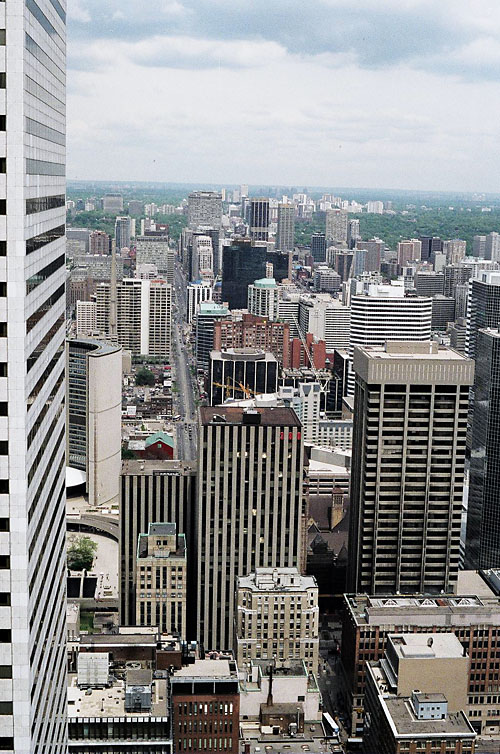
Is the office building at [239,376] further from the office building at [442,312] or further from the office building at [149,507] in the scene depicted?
the office building at [149,507]

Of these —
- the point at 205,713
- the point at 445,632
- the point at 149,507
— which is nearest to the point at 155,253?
the point at 149,507

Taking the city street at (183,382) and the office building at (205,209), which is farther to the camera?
the office building at (205,209)

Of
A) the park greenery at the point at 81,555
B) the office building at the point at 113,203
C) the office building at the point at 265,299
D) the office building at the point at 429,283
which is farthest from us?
the office building at the point at 113,203

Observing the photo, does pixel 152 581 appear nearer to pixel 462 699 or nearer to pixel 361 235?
pixel 462 699

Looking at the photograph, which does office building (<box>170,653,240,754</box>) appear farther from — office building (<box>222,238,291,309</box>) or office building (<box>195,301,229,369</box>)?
office building (<box>222,238,291,309</box>)

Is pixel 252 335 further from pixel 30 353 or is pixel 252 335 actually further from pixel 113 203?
pixel 30 353

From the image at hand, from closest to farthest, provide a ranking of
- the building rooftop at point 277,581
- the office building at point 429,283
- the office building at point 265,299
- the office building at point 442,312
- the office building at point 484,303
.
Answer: the building rooftop at point 277,581, the office building at point 484,303, the office building at point 442,312, the office building at point 265,299, the office building at point 429,283

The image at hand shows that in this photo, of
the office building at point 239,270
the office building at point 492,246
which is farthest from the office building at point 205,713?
the office building at point 492,246

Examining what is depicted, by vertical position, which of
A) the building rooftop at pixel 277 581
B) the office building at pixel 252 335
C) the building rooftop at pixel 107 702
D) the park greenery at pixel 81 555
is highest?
the office building at pixel 252 335
